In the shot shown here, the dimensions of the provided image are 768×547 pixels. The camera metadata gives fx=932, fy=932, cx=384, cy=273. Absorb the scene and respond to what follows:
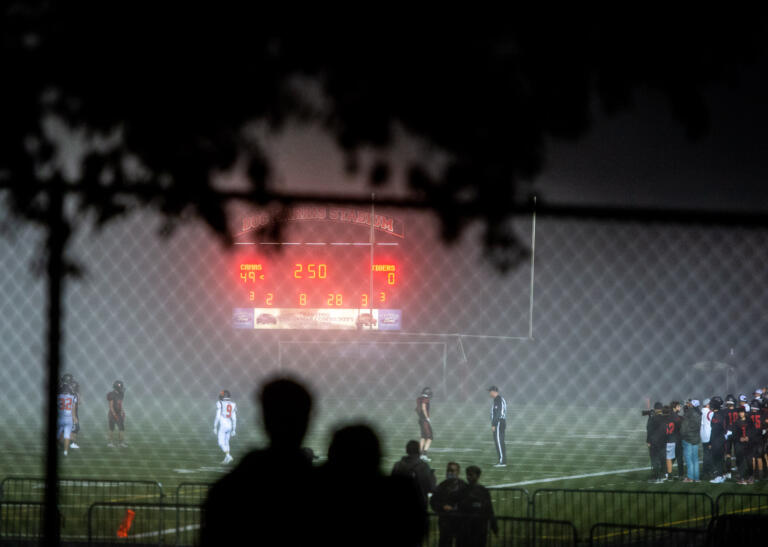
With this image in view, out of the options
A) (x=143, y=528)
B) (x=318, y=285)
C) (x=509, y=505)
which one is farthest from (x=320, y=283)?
(x=143, y=528)

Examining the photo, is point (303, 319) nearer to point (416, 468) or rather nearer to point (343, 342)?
point (343, 342)

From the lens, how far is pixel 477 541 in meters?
8.49

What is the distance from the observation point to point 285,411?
3291 millimetres

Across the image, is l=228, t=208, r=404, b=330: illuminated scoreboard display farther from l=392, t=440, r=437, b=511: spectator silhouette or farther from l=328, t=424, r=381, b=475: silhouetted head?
l=328, t=424, r=381, b=475: silhouetted head

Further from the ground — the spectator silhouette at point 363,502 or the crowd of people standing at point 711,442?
the spectator silhouette at point 363,502

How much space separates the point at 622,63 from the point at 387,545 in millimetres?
1974

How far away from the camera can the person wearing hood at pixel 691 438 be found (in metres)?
16.4

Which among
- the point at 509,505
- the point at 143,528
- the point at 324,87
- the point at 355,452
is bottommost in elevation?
the point at 509,505

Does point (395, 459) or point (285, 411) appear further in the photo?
point (395, 459)

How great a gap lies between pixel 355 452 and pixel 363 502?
0.19 m

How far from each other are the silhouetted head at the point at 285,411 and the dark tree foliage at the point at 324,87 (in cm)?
72

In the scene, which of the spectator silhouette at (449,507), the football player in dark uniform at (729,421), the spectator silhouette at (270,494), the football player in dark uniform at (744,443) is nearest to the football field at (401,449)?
the football player in dark uniform at (729,421)

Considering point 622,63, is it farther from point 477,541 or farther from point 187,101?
point 477,541

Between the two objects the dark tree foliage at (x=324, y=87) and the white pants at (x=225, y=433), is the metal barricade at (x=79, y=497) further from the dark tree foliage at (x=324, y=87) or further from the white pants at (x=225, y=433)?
the dark tree foliage at (x=324, y=87)
